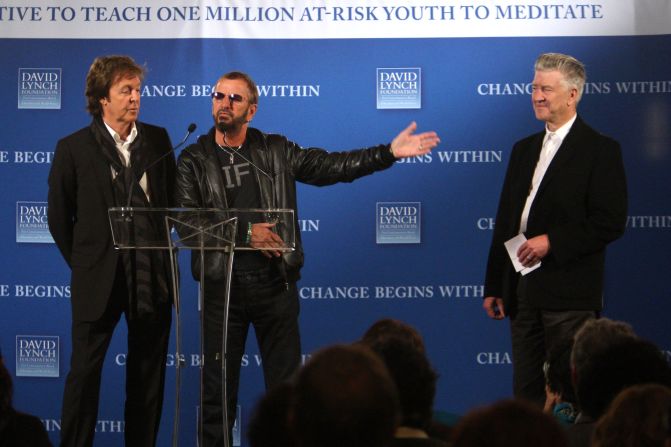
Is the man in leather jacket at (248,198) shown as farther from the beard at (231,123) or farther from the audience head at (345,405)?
the audience head at (345,405)

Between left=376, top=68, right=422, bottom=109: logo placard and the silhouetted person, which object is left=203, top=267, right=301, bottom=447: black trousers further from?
the silhouetted person

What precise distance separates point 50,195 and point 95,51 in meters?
1.83

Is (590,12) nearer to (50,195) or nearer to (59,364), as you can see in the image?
(50,195)

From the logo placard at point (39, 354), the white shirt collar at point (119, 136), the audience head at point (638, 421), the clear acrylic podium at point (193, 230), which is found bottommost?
the logo placard at point (39, 354)

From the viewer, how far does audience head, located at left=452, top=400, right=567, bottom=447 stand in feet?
5.49

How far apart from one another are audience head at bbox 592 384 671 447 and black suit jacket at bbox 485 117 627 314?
2.54 meters

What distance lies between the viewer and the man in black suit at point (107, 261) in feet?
15.8

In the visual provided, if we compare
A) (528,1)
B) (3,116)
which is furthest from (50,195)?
(528,1)

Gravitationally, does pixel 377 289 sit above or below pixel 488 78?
below

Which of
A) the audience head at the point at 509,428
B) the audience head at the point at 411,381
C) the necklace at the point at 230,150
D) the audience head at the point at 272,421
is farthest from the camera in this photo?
the necklace at the point at 230,150

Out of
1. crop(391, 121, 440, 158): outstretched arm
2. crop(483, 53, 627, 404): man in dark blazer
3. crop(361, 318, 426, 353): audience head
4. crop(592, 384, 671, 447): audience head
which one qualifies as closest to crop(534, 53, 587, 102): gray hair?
crop(483, 53, 627, 404): man in dark blazer

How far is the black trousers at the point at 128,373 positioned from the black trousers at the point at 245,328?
8.8 inches

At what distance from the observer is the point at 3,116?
6500 mm

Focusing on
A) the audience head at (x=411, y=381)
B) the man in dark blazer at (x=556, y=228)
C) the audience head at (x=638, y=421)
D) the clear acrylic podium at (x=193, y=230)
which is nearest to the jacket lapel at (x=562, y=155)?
the man in dark blazer at (x=556, y=228)
